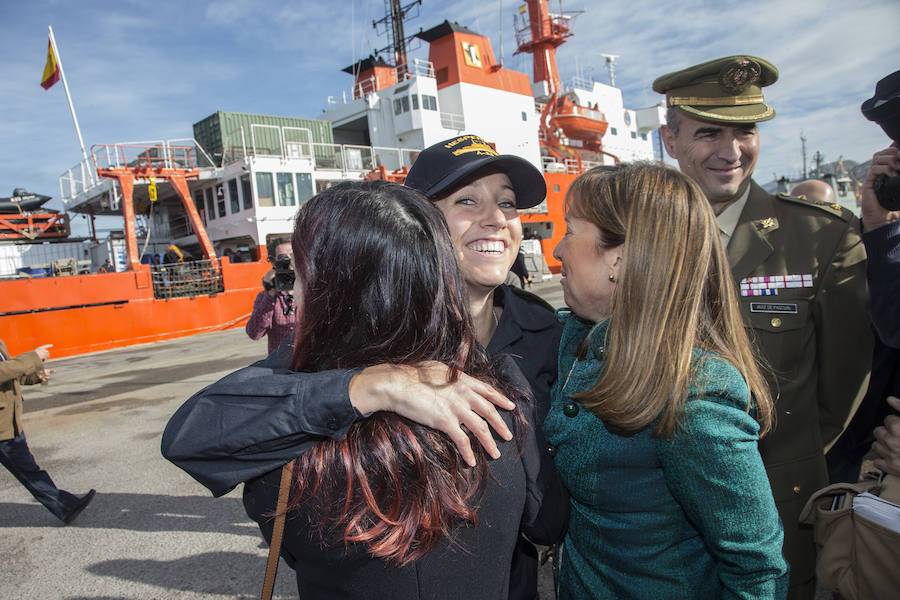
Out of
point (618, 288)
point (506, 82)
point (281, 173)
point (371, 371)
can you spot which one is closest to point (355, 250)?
point (371, 371)

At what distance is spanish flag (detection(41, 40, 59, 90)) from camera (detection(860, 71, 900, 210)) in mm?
20705

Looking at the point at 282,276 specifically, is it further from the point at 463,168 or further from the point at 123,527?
the point at 463,168

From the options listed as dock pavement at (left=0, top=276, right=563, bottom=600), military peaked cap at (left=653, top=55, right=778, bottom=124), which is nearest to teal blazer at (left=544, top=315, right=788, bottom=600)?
military peaked cap at (left=653, top=55, right=778, bottom=124)

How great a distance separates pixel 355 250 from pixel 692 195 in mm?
874

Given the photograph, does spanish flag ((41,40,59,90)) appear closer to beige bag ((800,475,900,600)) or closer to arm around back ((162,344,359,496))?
arm around back ((162,344,359,496))

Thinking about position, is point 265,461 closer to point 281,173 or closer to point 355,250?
point 355,250

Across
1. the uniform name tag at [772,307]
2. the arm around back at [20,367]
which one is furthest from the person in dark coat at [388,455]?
the arm around back at [20,367]

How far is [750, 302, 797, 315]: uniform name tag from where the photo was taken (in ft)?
6.29

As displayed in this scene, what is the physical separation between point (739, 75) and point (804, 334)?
1.13 meters

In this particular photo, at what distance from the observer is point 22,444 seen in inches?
153

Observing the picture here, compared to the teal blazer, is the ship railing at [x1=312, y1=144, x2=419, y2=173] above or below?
above

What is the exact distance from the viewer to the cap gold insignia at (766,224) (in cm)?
203

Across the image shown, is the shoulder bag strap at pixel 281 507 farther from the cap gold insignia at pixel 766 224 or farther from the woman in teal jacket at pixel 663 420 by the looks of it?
the cap gold insignia at pixel 766 224

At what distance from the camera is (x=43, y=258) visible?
59.3 ft
